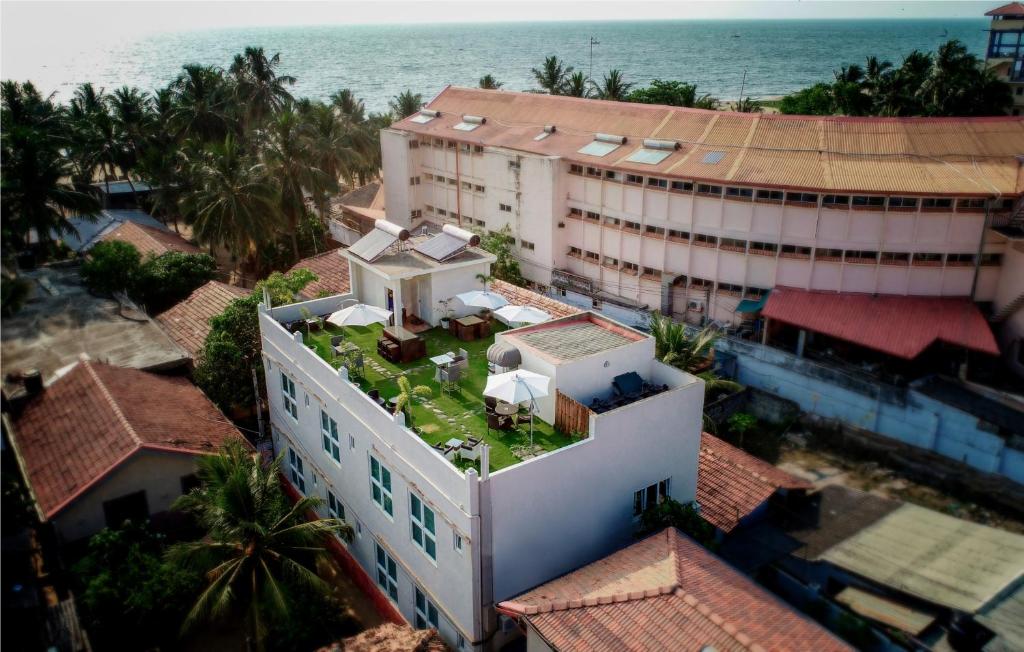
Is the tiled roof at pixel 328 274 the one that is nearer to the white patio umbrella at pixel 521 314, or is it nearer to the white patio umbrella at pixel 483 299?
the white patio umbrella at pixel 483 299

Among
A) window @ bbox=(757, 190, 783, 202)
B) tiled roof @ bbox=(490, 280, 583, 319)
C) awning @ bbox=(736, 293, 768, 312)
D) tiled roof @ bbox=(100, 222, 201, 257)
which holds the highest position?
window @ bbox=(757, 190, 783, 202)

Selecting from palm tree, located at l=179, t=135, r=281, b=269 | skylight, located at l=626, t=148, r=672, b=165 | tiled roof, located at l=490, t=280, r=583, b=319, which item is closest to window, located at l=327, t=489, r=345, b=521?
tiled roof, located at l=490, t=280, r=583, b=319

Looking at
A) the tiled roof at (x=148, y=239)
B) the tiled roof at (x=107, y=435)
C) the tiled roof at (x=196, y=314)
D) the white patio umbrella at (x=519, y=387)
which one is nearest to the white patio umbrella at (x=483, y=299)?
the white patio umbrella at (x=519, y=387)

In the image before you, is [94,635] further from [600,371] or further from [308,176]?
[308,176]

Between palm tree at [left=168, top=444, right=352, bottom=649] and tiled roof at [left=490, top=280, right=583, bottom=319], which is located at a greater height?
tiled roof at [left=490, top=280, right=583, bottom=319]

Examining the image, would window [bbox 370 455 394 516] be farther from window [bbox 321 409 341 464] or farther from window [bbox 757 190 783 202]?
window [bbox 757 190 783 202]
